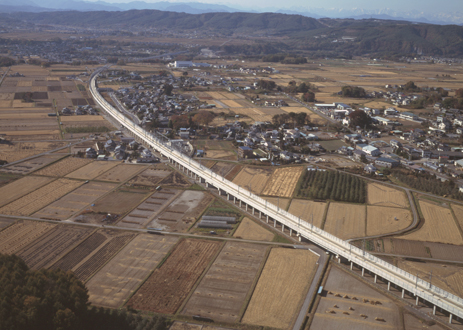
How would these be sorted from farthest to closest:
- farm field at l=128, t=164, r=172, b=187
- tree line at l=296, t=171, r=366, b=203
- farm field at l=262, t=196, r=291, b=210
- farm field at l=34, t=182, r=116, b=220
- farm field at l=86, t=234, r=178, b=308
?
1. farm field at l=128, t=164, r=172, b=187
2. tree line at l=296, t=171, r=366, b=203
3. farm field at l=262, t=196, r=291, b=210
4. farm field at l=34, t=182, r=116, b=220
5. farm field at l=86, t=234, r=178, b=308

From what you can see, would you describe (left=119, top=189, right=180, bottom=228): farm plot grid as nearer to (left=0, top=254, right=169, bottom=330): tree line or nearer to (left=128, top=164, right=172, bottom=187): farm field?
(left=128, top=164, right=172, bottom=187): farm field

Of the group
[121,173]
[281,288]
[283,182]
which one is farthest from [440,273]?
[121,173]

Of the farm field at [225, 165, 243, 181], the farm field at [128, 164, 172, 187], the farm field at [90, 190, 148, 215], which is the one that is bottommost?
the farm field at [90, 190, 148, 215]

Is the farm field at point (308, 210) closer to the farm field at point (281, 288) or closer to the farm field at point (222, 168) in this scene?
the farm field at point (281, 288)

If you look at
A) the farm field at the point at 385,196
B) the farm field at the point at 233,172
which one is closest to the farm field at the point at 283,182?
the farm field at the point at 233,172

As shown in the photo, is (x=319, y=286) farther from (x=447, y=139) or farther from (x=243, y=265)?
(x=447, y=139)

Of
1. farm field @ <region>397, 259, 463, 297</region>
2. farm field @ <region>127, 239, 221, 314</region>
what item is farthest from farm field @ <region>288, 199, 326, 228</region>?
farm field @ <region>127, 239, 221, 314</region>
